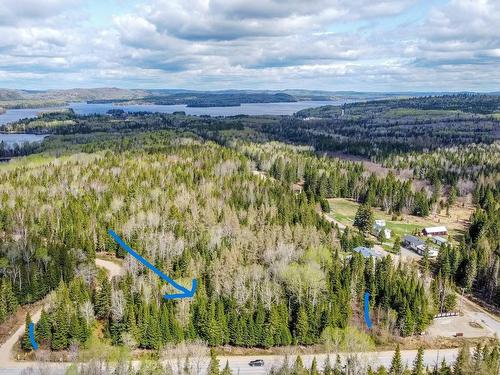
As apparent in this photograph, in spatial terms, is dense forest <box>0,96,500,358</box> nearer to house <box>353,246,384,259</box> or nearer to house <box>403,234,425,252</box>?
house <box>353,246,384,259</box>

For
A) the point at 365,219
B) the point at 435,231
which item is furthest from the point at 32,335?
the point at 435,231

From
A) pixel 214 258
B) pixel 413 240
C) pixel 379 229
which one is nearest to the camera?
pixel 214 258

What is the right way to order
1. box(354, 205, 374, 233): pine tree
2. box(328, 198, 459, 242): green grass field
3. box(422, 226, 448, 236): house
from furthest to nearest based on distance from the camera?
1. box(328, 198, 459, 242): green grass field
2. box(422, 226, 448, 236): house
3. box(354, 205, 374, 233): pine tree

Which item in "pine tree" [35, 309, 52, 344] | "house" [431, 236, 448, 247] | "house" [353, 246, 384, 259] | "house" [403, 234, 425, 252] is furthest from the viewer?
"house" [431, 236, 448, 247]

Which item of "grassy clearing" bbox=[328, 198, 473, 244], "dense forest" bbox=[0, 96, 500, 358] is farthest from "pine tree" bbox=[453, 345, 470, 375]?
"grassy clearing" bbox=[328, 198, 473, 244]

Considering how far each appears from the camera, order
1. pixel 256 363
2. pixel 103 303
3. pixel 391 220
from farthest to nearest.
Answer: pixel 391 220, pixel 103 303, pixel 256 363

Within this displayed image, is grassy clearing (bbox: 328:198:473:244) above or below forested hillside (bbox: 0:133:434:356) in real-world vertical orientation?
below

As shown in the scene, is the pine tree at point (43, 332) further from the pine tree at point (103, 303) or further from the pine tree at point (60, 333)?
the pine tree at point (103, 303)

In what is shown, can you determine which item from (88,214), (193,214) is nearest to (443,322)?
(193,214)

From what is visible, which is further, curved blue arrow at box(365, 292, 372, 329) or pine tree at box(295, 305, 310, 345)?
curved blue arrow at box(365, 292, 372, 329)

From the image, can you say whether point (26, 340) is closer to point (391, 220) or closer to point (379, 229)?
point (379, 229)
